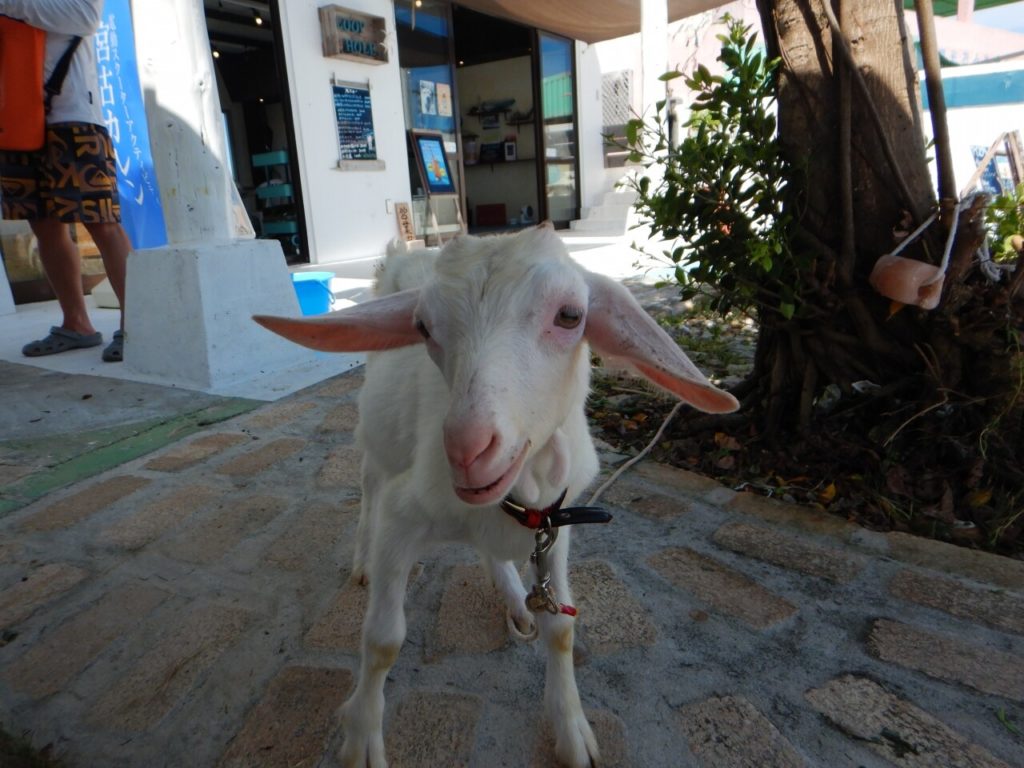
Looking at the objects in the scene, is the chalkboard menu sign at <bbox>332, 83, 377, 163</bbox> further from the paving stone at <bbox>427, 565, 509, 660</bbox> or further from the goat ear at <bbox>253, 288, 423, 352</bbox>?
the goat ear at <bbox>253, 288, 423, 352</bbox>

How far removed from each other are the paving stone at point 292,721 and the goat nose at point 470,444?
0.91m

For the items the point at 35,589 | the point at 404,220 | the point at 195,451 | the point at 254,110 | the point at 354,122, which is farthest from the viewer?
the point at 254,110

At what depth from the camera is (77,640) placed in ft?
6.27

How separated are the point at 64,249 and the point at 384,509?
13.1 ft

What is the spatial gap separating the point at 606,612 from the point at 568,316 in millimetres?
1061

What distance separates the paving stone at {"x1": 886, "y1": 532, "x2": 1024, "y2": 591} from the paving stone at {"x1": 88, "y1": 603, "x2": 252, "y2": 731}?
2095 mm

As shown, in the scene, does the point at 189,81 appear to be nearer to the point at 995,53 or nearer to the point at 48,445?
the point at 48,445

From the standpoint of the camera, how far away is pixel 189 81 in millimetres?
3803

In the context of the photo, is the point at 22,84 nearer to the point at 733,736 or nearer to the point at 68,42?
the point at 68,42

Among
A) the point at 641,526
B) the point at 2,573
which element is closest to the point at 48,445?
the point at 2,573

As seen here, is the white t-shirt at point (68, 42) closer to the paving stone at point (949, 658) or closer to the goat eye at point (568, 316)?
the goat eye at point (568, 316)

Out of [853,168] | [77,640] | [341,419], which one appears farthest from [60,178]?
[853,168]

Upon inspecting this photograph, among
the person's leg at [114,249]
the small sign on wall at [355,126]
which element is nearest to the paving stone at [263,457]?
the person's leg at [114,249]

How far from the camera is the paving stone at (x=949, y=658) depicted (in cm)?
172
